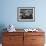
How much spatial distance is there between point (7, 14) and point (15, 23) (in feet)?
1.30

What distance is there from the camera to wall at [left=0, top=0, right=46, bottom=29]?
429cm

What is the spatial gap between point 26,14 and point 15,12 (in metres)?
0.37

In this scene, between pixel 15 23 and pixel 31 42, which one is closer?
pixel 31 42

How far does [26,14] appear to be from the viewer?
170 inches

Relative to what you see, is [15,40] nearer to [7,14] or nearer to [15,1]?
[7,14]

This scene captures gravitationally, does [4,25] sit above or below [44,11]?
below

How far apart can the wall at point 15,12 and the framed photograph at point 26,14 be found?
0.10m

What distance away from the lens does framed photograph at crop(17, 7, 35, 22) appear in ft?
14.1

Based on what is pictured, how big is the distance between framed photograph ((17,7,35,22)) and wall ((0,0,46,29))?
98 millimetres

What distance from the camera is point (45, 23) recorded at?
14.2 ft

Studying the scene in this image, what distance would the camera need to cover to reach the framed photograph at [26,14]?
4295mm

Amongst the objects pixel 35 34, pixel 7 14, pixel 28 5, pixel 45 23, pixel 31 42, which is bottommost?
pixel 31 42

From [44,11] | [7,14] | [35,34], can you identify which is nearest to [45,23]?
[44,11]

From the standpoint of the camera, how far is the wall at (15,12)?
4285mm
